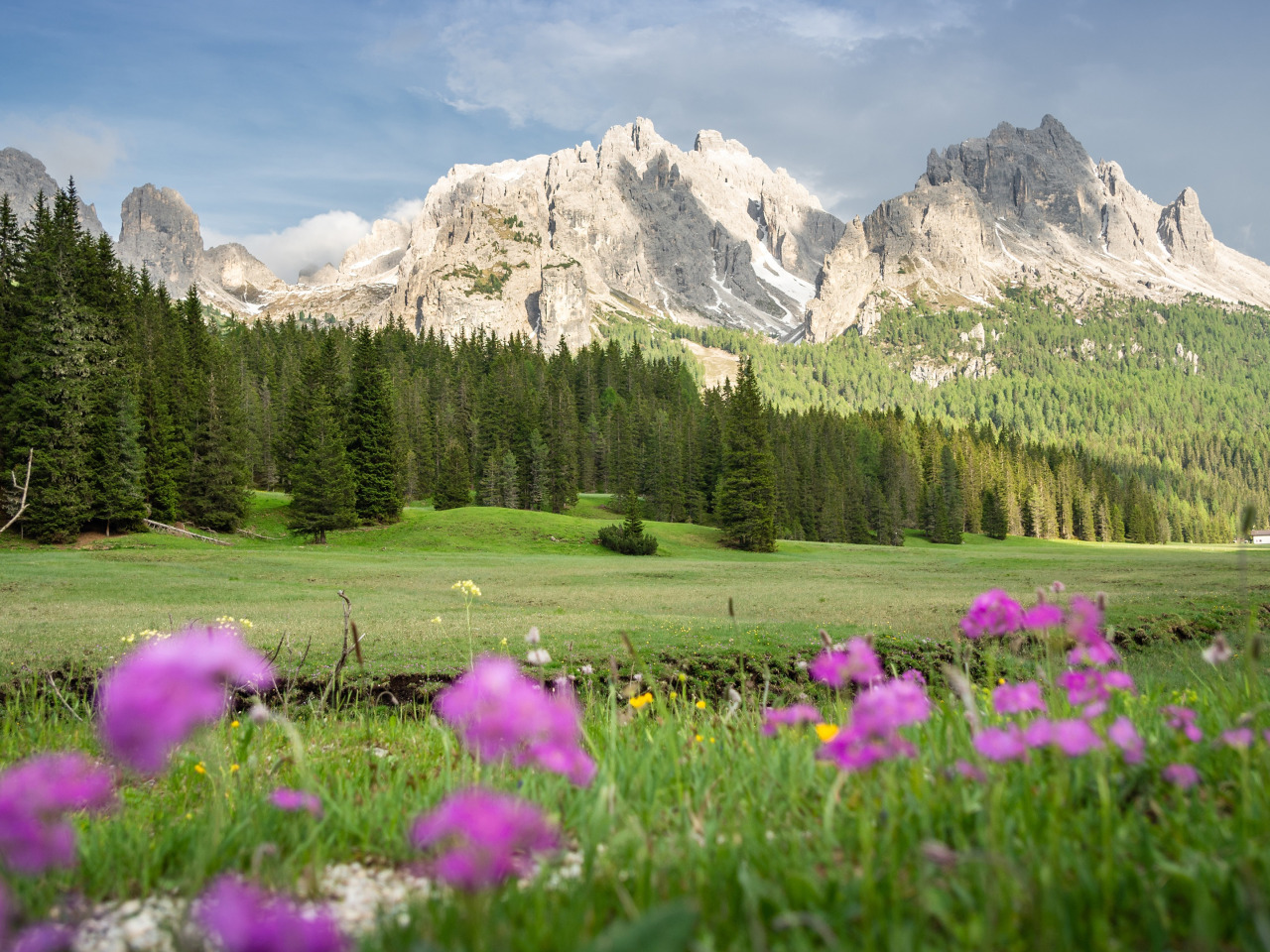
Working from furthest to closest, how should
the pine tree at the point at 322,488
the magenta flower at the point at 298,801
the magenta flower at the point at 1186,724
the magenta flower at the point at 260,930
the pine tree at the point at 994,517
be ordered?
the pine tree at the point at 994,517
the pine tree at the point at 322,488
the magenta flower at the point at 1186,724
the magenta flower at the point at 298,801
the magenta flower at the point at 260,930

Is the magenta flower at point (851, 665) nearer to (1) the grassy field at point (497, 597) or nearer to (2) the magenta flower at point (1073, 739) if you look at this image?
(2) the magenta flower at point (1073, 739)

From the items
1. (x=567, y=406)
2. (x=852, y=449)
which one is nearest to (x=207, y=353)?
(x=567, y=406)

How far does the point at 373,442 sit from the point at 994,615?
→ 169 ft

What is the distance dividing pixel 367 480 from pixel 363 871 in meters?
50.4

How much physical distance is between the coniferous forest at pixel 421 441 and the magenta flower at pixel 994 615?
501cm

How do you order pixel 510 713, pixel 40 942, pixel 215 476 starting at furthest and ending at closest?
1. pixel 215 476
2. pixel 510 713
3. pixel 40 942

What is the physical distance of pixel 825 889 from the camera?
1555 mm

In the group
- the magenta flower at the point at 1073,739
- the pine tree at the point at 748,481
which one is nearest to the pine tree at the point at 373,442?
the pine tree at the point at 748,481

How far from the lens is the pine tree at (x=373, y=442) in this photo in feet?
160

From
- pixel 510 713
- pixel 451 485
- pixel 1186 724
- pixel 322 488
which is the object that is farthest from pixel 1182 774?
pixel 451 485

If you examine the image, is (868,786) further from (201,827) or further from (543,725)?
(201,827)

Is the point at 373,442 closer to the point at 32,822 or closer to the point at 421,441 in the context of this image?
the point at 421,441

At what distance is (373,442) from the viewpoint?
49.5 metres

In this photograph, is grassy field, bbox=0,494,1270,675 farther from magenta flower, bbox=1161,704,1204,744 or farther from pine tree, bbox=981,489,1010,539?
pine tree, bbox=981,489,1010,539
